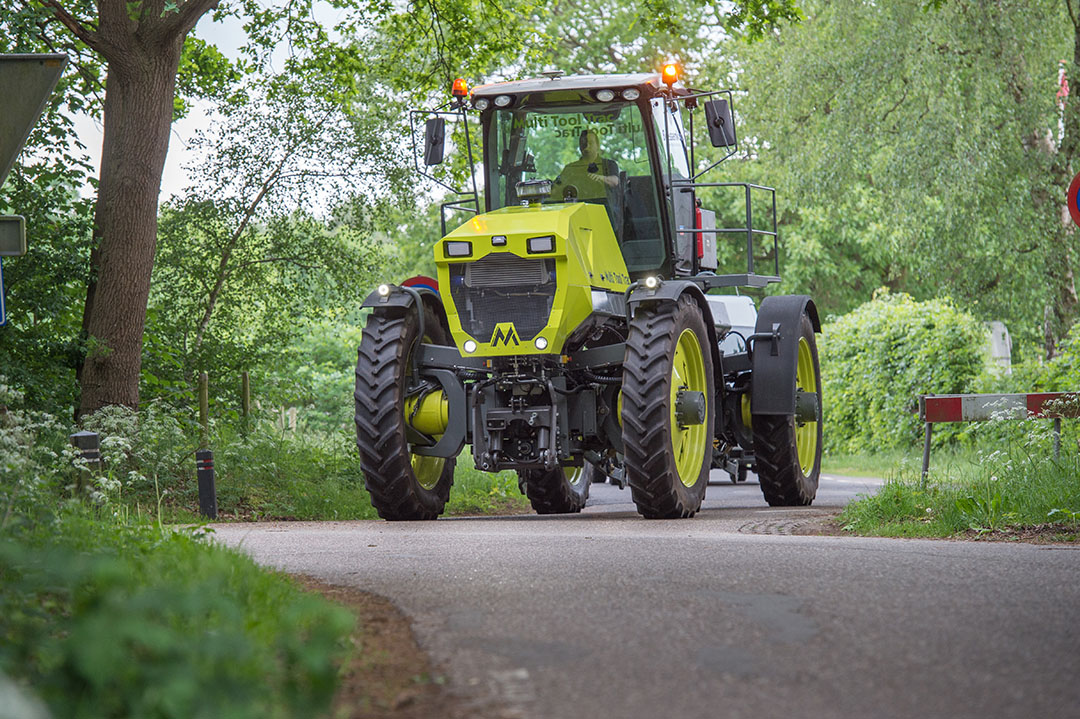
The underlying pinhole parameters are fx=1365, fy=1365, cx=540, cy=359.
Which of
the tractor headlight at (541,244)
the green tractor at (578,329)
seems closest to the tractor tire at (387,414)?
the green tractor at (578,329)

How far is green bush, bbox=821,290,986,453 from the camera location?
21.0 meters

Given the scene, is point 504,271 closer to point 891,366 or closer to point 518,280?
point 518,280

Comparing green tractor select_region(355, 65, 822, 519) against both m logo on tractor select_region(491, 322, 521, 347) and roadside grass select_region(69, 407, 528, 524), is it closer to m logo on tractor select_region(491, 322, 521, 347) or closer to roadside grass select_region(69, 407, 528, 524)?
m logo on tractor select_region(491, 322, 521, 347)

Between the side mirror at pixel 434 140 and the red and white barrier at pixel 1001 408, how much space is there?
464 centimetres

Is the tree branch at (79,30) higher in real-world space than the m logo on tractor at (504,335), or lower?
higher

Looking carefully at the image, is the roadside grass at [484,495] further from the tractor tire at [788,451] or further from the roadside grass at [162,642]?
the roadside grass at [162,642]

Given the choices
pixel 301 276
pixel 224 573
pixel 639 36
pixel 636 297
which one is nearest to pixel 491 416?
pixel 636 297

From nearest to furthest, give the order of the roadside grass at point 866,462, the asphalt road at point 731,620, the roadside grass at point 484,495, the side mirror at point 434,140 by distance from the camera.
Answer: the asphalt road at point 731,620 → the side mirror at point 434,140 → the roadside grass at point 484,495 → the roadside grass at point 866,462

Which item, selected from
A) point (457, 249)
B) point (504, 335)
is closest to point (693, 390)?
point (504, 335)

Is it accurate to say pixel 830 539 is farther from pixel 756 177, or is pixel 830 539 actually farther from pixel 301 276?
pixel 756 177

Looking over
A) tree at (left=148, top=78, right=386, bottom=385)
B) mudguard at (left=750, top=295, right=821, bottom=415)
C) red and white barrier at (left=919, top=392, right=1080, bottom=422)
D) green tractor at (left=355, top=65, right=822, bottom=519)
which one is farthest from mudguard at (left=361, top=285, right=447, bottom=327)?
tree at (left=148, top=78, right=386, bottom=385)

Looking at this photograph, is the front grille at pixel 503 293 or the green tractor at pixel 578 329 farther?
Result: the front grille at pixel 503 293

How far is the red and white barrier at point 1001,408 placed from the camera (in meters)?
10.5

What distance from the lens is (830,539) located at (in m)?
8.26
